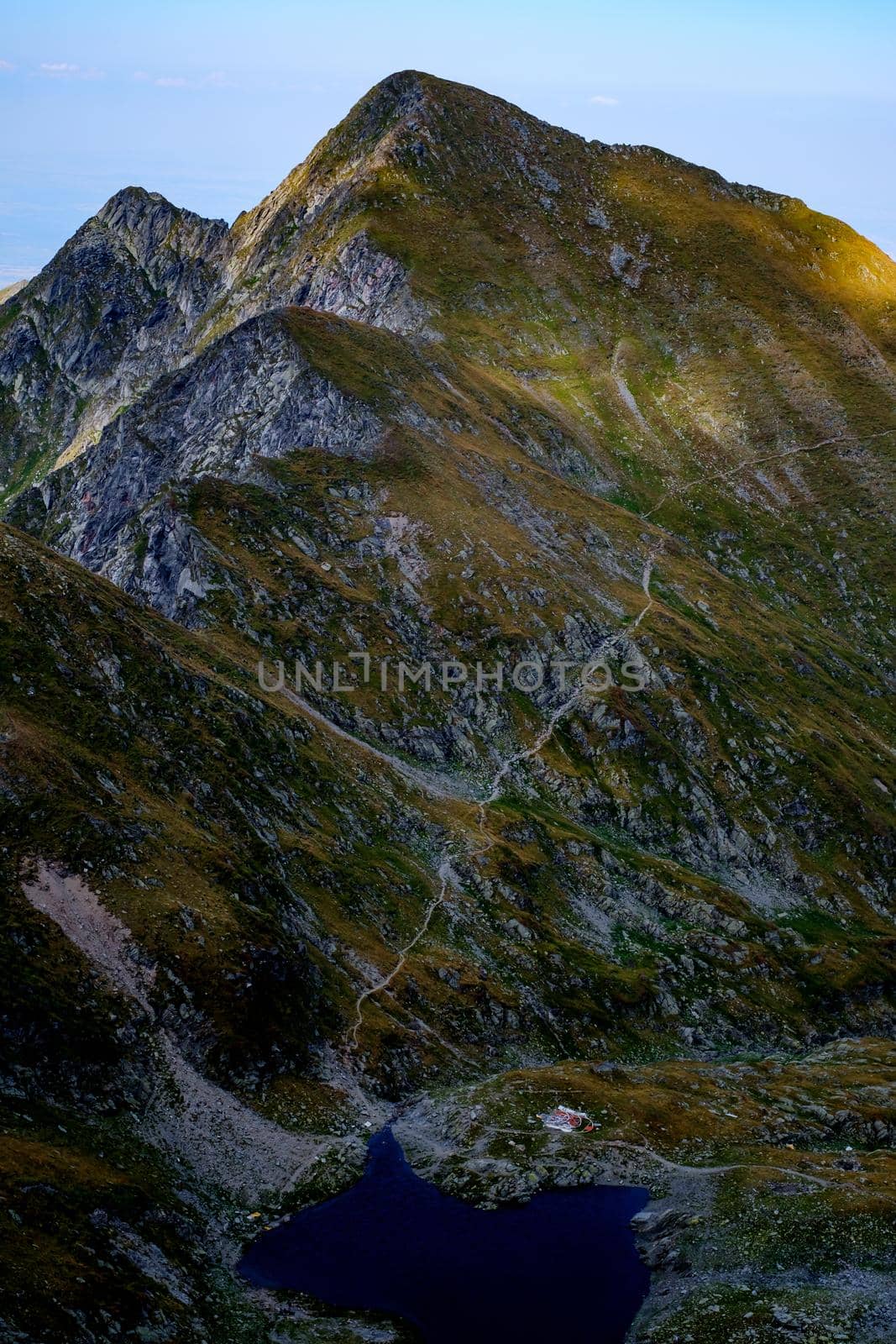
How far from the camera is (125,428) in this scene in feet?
569

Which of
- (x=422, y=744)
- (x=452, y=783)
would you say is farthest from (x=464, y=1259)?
(x=422, y=744)

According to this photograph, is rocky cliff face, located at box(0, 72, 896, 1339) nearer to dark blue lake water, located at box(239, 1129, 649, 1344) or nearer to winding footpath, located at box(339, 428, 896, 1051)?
winding footpath, located at box(339, 428, 896, 1051)

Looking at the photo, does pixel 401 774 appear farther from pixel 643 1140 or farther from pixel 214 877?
pixel 643 1140

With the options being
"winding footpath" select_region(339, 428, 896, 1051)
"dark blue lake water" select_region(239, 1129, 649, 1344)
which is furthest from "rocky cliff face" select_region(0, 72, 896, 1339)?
"dark blue lake water" select_region(239, 1129, 649, 1344)

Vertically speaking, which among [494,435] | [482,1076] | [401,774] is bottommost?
[482,1076]

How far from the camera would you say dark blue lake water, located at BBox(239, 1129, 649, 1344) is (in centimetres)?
5628

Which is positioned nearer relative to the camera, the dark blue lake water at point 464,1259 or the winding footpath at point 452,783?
the dark blue lake water at point 464,1259

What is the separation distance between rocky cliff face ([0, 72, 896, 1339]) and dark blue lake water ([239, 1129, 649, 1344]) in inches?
262

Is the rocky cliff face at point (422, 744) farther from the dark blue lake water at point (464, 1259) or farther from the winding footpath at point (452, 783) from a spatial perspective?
the dark blue lake water at point (464, 1259)

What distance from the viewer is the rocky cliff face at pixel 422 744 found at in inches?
2837

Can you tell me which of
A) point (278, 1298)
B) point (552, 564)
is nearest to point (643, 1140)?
point (278, 1298)

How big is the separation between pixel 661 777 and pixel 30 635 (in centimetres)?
7209

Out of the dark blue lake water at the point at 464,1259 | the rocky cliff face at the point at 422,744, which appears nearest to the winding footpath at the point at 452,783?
the rocky cliff face at the point at 422,744

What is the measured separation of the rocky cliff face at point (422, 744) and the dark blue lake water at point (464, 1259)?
667cm
